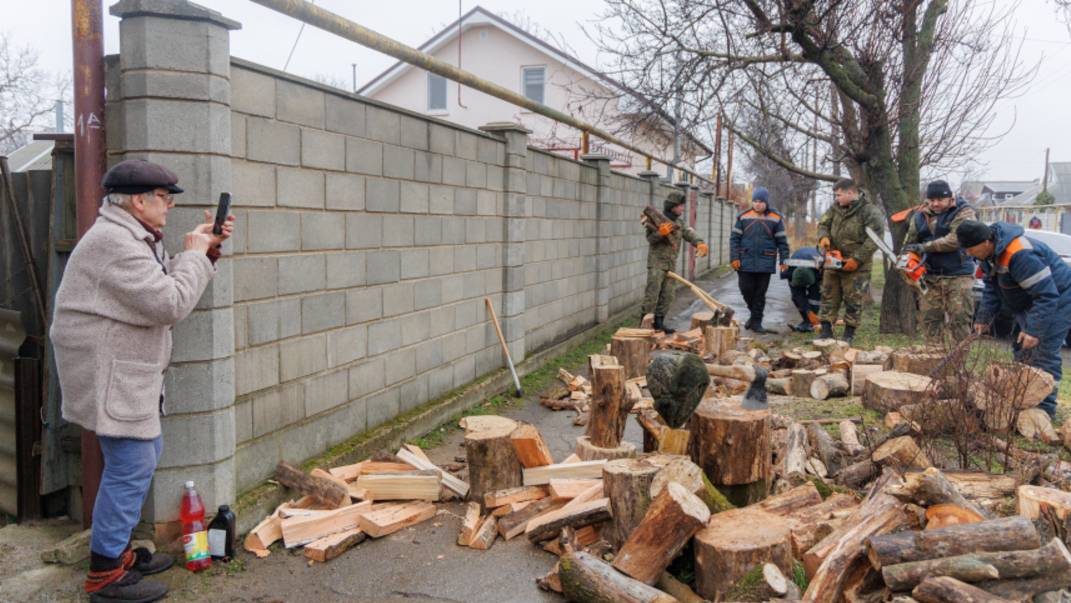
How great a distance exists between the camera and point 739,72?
12125 millimetres

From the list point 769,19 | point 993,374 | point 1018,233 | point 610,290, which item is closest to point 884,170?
point 769,19

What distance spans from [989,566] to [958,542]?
0.17 m

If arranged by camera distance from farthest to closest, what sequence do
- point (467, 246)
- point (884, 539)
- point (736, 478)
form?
point (467, 246) < point (736, 478) < point (884, 539)

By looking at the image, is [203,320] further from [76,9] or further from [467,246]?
[467,246]

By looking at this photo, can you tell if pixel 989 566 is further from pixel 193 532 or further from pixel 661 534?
pixel 193 532

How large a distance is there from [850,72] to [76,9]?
9.08m

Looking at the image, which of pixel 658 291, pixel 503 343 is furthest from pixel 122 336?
pixel 658 291

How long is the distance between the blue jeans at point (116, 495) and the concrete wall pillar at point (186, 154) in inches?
14.3

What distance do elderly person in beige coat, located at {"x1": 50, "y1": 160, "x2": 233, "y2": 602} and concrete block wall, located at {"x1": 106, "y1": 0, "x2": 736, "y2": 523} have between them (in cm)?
36

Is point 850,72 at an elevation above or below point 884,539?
above

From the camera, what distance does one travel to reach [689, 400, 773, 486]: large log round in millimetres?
4090

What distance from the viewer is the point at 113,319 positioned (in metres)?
3.25

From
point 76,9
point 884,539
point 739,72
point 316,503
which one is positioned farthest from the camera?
point 739,72

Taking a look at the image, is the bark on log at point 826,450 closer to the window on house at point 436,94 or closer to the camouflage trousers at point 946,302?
the camouflage trousers at point 946,302
